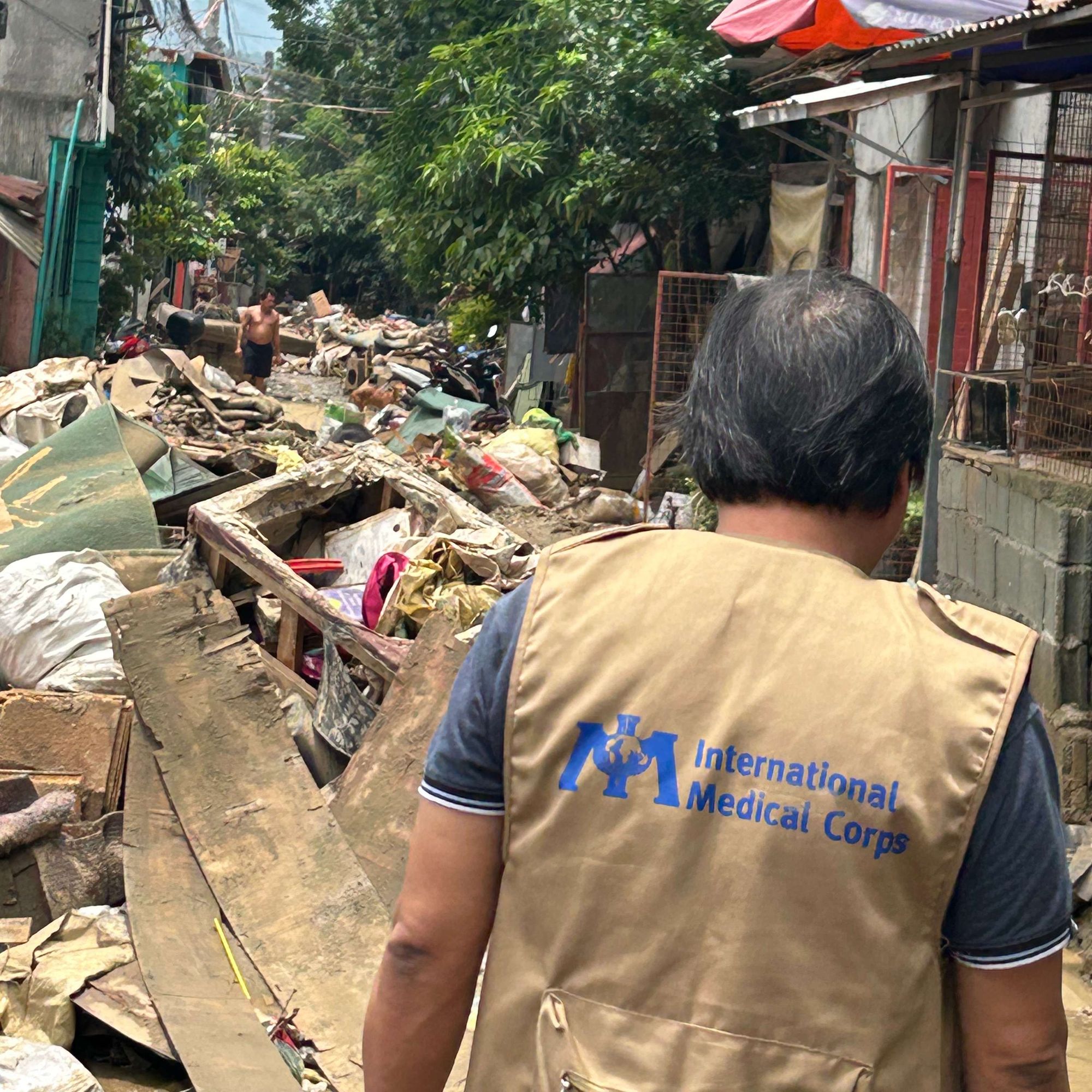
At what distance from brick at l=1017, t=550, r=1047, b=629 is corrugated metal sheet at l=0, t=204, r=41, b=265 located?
1093cm

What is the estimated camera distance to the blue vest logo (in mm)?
1185

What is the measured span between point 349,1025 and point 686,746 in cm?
275

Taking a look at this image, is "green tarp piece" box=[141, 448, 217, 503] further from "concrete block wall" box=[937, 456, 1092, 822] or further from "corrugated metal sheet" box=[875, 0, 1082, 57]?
"concrete block wall" box=[937, 456, 1092, 822]

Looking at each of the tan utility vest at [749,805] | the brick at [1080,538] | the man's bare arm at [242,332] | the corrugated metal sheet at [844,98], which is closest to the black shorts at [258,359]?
the man's bare arm at [242,332]

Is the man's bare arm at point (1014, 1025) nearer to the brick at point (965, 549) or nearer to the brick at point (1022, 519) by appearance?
the brick at point (1022, 519)

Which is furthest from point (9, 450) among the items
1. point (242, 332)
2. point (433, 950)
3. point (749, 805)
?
point (242, 332)

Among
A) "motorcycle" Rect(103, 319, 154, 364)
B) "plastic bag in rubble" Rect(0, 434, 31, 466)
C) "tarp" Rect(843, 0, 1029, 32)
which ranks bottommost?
"plastic bag in rubble" Rect(0, 434, 31, 466)

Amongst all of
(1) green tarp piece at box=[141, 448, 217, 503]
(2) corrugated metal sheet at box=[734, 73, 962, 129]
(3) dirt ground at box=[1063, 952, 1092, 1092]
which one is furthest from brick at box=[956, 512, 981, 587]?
(1) green tarp piece at box=[141, 448, 217, 503]

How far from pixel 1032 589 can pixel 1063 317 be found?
1.41 meters

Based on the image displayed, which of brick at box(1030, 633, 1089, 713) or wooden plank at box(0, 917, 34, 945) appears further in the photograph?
A: brick at box(1030, 633, 1089, 713)

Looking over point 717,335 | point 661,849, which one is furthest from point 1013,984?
point 717,335

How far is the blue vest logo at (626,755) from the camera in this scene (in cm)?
118

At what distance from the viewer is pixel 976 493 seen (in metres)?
5.59

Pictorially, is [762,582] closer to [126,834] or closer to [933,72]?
[126,834]
